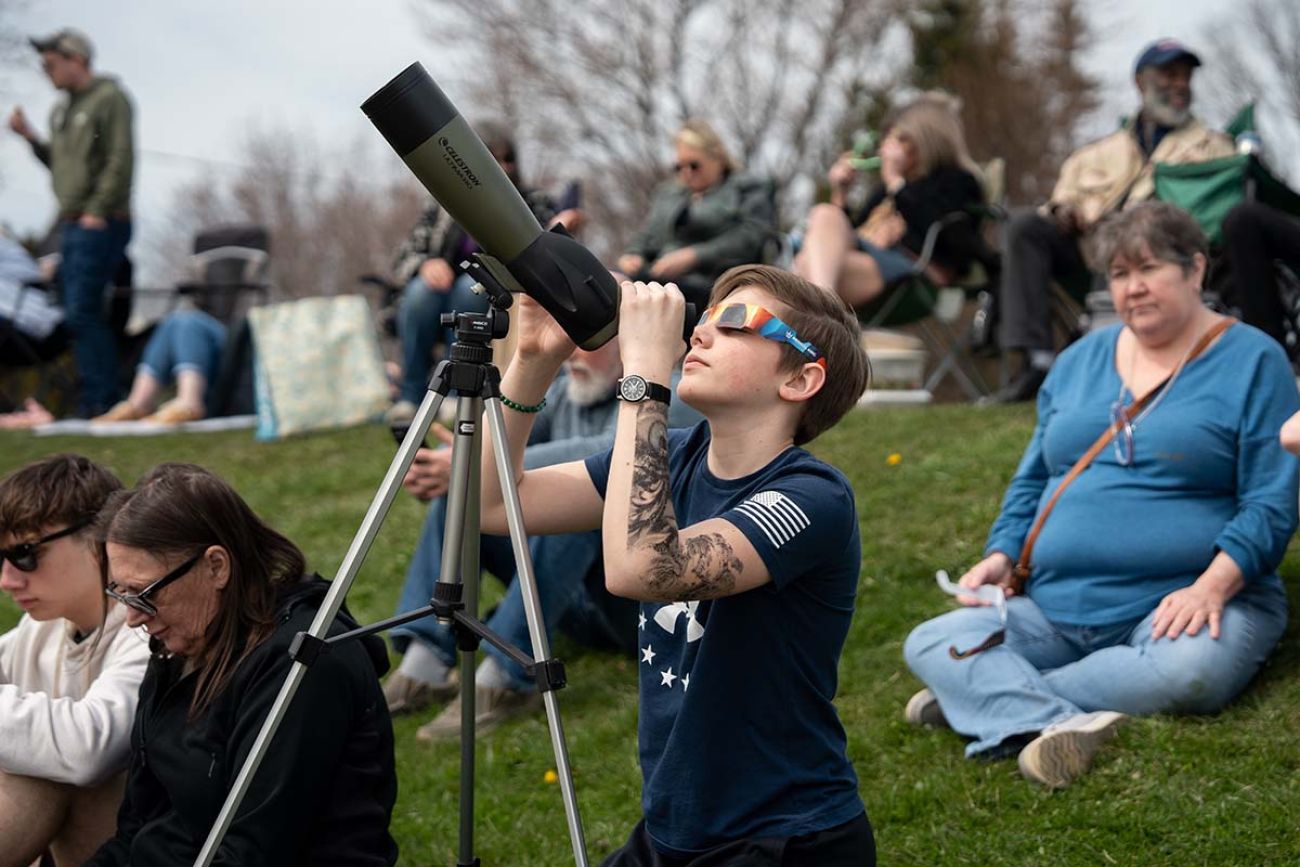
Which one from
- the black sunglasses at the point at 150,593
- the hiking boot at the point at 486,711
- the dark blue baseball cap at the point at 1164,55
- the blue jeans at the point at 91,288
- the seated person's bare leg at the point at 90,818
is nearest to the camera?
the black sunglasses at the point at 150,593

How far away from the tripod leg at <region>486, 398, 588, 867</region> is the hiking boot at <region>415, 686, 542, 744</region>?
6.86ft

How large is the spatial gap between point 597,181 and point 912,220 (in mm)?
18965

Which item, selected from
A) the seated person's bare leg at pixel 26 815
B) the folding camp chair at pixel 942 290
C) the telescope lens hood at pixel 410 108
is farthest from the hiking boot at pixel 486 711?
the folding camp chair at pixel 942 290

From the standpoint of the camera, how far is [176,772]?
291 centimetres

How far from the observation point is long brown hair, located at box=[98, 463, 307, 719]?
9.63 feet

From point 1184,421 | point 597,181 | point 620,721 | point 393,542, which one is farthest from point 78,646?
point 597,181

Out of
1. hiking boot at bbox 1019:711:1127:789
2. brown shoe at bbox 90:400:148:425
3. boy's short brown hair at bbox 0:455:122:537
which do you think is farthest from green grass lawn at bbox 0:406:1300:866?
brown shoe at bbox 90:400:148:425

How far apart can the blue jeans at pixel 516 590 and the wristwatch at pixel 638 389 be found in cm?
204

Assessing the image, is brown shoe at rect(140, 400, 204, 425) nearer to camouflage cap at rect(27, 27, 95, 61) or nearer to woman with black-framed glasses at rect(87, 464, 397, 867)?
camouflage cap at rect(27, 27, 95, 61)

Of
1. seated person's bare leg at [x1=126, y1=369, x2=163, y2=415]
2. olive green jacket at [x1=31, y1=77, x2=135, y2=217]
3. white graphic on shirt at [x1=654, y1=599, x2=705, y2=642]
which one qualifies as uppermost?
olive green jacket at [x1=31, y1=77, x2=135, y2=217]

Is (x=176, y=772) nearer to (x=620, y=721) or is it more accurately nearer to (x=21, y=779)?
(x=21, y=779)

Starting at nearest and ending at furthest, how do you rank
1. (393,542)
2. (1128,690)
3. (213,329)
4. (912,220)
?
(1128,690) < (393,542) < (912,220) < (213,329)

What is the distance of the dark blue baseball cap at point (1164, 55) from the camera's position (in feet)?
24.4

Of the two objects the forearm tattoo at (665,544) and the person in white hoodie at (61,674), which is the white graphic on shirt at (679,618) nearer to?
the forearm tattoo at (665,544)
